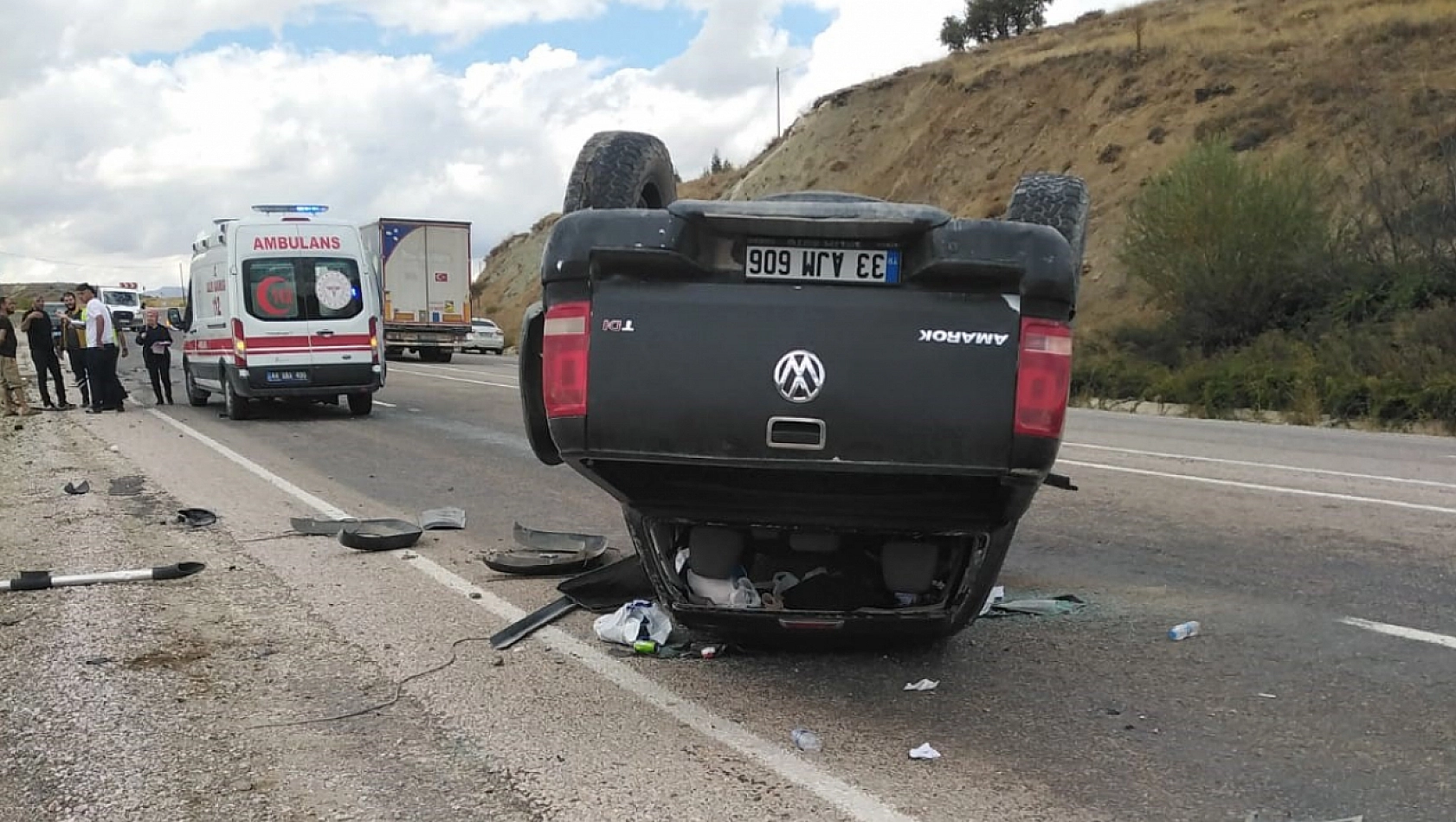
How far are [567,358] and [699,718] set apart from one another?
1.36 meters

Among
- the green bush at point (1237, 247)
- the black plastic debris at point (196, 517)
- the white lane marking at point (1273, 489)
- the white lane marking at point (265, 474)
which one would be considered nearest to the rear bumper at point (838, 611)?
the white lane marking at point (265, 474)

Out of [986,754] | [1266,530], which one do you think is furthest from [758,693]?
[1266,530]

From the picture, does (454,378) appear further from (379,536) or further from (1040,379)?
(1040,379)

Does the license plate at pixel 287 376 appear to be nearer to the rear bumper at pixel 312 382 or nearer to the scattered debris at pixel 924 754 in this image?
the rear bumper at pixel 312 382

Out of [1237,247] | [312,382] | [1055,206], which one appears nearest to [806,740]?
[1055,206]

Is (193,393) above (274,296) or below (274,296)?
below

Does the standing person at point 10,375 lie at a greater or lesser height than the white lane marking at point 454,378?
greater

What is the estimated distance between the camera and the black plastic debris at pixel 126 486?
1030 centimetres

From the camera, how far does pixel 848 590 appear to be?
521 cm

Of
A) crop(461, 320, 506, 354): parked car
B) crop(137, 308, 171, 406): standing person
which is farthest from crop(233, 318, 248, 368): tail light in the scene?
crop(461, 320, 506, 354): parked car

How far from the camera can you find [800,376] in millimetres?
4246

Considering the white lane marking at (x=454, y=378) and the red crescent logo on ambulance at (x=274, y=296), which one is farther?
the white lane marking at (x=454, y=378)

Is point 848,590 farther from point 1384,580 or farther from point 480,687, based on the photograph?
point 1384,580

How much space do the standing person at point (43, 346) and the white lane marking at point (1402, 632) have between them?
55.8ft
